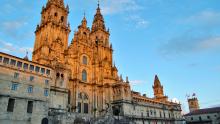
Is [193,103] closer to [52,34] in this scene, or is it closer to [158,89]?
[158,89]

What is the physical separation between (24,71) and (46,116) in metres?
10.2

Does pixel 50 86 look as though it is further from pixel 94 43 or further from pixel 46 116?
pixel 94 43

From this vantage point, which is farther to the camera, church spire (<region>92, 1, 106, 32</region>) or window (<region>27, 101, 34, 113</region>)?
church spire (<region>92, 1, 106, 32</region>)

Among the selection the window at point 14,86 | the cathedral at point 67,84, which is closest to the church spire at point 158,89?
the cathedral at point 67,84

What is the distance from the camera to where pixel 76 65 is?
58625 mm

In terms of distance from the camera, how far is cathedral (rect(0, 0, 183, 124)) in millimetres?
37688

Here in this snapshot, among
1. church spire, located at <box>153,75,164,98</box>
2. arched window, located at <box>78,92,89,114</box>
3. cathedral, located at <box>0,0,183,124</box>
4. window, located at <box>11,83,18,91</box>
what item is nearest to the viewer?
window, located at <box>11,83,18,91</box>

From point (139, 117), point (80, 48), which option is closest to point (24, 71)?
point (80, 48)

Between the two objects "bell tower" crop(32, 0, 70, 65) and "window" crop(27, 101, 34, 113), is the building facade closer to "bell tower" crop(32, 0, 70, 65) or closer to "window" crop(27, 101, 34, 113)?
"bell tower" crop(32, 0, 70, 65)

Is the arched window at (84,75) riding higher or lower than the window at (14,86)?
higher

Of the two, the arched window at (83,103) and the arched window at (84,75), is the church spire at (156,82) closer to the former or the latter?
the arched window at (84,75)

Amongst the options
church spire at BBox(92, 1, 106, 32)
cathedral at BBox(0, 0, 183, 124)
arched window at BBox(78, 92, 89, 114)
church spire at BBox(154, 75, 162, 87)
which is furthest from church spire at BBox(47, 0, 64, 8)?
church spire at BBox(154, 75, 162, 87)

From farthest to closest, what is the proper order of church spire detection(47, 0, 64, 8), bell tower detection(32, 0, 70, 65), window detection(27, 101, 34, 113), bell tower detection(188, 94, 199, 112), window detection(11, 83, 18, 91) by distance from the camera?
1. bell tower detection(188, 94, 199, 112)
2. church spire detection(47, 0, 64, 8)
3. bell tower detection(32, 0, 70, 65)
4. window detection(27, 101, 34, 113)
5. window detection(11, 83, 18, 91)

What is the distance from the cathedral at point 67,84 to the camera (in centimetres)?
3769
